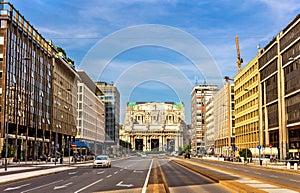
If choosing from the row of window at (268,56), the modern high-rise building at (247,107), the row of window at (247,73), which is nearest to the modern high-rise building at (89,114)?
the modern high-rise building at (247,107)

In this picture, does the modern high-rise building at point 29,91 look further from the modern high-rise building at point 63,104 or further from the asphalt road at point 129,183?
the asphalt road at point 129,183

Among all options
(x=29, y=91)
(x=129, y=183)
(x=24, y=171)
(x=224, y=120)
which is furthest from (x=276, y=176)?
(x=224, y=120)

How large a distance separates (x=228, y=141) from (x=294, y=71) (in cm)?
6743

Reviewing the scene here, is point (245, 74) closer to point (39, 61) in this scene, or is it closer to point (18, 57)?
point (39, 61)

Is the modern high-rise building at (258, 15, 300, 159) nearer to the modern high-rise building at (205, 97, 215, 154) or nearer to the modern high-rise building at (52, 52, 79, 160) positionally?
the modern high-rise building at (52, 52, 79, 160)

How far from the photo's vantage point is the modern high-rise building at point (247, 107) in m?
117

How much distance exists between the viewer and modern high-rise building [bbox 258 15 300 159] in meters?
83.6

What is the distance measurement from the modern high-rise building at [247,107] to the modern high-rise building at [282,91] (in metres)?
5.15

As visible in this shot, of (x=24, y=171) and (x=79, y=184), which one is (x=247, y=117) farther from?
(x=79, y=184)

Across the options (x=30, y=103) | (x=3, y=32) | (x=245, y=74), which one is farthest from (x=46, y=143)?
(x=245, y=74)

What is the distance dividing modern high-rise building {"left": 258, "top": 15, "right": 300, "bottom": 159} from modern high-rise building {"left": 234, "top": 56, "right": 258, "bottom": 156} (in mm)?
5151

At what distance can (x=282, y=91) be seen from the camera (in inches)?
3661

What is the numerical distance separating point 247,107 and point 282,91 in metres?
33.6

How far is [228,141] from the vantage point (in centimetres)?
14875
